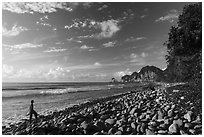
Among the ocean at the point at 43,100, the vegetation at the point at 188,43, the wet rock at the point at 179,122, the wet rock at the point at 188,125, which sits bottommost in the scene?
the ocean at the point at 43,100

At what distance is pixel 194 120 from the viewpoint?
12.8 meters

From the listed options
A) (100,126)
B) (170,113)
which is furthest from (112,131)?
(170,113)

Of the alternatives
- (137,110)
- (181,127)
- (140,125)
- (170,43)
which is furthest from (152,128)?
(170,43)

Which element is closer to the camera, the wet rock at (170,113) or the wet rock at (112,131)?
the wet rock at (112,131)

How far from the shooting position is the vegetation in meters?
20.9

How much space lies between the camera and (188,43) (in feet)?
74.7

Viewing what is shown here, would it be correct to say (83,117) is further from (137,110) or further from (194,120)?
(194,120)

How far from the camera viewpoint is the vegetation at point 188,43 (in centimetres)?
2086

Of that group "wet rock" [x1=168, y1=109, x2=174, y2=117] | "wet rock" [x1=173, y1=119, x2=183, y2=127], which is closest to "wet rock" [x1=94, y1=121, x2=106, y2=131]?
"wet rock" [x1=173, y1=119, x2=183, y2=127]

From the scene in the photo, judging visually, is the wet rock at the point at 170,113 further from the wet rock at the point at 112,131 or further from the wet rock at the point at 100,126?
the wet rock at the point at 100,126

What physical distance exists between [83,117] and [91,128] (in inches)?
137

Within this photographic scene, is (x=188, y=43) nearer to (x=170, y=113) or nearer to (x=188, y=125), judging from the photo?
(x=170, y=113)

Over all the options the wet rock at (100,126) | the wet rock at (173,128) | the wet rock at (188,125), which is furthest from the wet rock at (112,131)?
the wet rock at (188,125)

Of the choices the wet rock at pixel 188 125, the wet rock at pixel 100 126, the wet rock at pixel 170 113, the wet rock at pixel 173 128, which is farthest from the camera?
the wet rock at pixel 170 113
